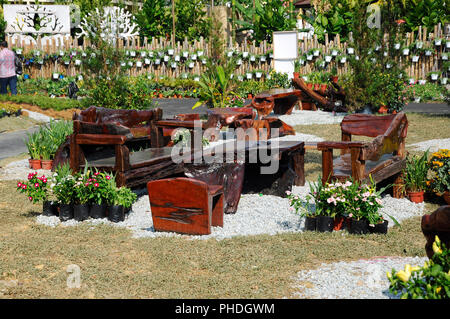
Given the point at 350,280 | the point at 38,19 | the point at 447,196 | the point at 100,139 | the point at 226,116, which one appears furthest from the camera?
the point at 38,19

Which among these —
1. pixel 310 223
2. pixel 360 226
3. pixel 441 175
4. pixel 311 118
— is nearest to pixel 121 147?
pixel 310 223

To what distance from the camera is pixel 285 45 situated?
2017cm

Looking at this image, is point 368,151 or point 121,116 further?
point 121,116

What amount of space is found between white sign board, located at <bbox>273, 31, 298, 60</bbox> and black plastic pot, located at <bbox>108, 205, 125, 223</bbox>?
47.7ft

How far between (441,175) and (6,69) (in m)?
14.3

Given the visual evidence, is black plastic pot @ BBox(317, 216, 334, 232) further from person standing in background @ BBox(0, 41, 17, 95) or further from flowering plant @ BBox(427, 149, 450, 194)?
person standing in background @ BBox(0, 41, 17, 95)

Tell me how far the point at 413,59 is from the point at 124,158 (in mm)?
14427

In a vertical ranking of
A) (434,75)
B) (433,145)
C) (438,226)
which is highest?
(434,75)

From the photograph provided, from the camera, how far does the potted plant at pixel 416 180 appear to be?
7125 mm

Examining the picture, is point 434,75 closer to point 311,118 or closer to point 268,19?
point 311,118

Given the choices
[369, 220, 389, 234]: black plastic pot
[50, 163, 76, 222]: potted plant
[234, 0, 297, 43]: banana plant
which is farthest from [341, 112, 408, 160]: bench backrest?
[234, 0, 297, 43]: banana plant

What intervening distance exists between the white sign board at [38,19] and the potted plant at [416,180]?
23504 mm

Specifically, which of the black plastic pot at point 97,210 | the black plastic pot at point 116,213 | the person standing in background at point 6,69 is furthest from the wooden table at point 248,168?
the person standing in background at point 6,69

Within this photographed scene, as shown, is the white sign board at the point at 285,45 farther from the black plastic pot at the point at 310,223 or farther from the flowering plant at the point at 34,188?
A: the black plastic pot at the point at 310,223
